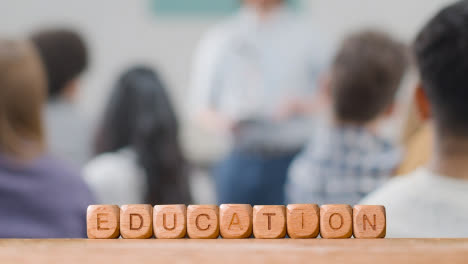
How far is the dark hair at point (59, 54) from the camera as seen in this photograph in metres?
2.47

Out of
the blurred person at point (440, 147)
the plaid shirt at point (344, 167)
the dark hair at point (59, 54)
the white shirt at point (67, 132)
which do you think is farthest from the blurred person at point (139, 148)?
the blurred person at point (440, 147)

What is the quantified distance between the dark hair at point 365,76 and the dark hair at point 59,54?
3.17ft

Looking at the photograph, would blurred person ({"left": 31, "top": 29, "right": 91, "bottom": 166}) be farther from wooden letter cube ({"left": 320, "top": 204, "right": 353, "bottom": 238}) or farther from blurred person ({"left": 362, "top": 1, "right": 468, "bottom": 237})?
wooden letter cube ({"left": 320, "top": 204, "right": 353, "bottom": 238})

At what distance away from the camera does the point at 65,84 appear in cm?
249

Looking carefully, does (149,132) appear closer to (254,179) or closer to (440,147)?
(254,179)

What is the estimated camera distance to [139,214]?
828 millimetres

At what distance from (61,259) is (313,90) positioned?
2.14 meters

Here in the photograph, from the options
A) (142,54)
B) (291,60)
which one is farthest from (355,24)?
(291,60)

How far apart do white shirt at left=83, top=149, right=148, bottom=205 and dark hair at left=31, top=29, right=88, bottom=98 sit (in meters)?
0.42

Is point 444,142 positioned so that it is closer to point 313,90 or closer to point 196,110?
point 313,90

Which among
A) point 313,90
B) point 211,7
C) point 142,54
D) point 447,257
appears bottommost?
point 447,257

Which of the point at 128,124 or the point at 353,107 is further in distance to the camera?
the point at 128,124

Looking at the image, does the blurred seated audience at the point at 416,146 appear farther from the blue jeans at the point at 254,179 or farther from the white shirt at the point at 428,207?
the blue jeans at the point at 254,179

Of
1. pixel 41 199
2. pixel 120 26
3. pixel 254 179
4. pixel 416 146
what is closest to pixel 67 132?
pixel 254 179
